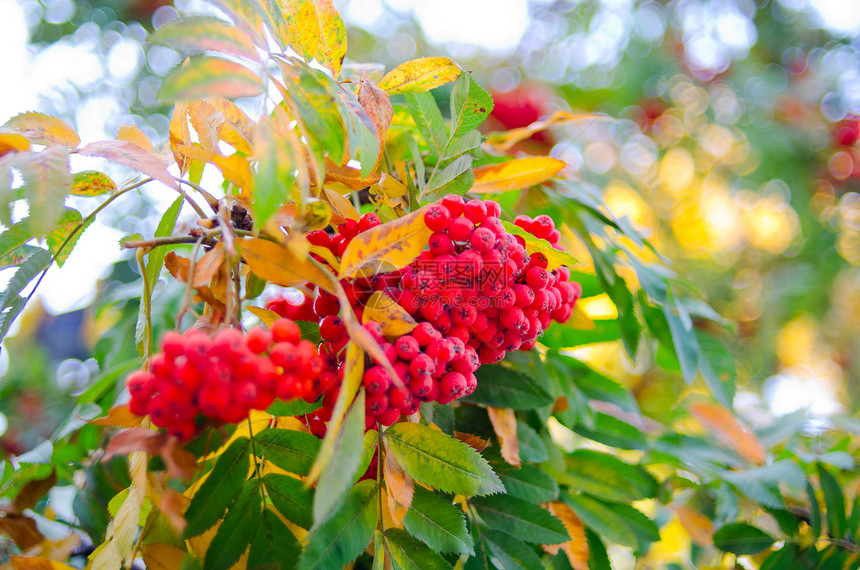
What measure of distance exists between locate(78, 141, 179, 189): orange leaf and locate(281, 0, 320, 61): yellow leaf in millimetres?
215

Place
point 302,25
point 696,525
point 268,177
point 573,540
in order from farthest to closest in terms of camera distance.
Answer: point 696,525 → point 573,540 → point 302,25 → point 268,177

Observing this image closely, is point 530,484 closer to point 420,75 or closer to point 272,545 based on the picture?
point 272,545

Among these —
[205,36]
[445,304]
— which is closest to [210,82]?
[205,36]

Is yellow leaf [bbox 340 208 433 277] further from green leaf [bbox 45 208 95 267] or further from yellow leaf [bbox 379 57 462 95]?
green leaf [bbox 45 208 95 267]

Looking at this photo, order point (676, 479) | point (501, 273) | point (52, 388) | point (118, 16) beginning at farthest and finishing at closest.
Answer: point (118, 16) < point (52, 388) < point (676, 479) < point (501, 273)

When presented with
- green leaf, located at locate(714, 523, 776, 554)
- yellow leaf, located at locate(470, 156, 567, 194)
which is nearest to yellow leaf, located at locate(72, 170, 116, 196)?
yellow leaf, located at locate(470, 156, 567, 194)

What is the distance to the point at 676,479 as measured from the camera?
1.12 metres

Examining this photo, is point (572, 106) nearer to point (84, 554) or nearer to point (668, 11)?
point (668, 11)

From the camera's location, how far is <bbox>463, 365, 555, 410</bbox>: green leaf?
739 mm

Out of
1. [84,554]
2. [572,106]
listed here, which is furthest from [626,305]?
[572,106]

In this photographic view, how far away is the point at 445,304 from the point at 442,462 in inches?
6.8

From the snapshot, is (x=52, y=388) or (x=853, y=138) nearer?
(x=52, y=388)

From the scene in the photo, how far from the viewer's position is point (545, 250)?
1.97 ft

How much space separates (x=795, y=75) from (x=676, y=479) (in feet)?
7.88
